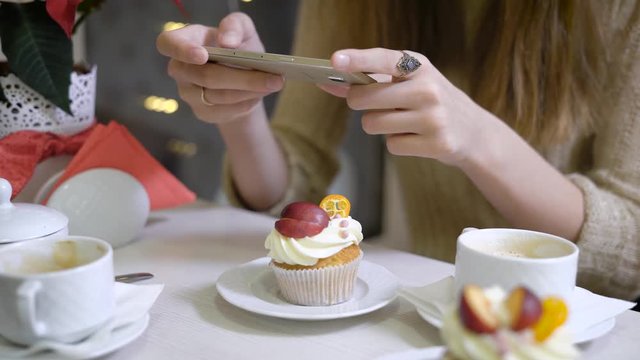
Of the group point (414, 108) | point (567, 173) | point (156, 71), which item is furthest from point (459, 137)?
point (156, 71)

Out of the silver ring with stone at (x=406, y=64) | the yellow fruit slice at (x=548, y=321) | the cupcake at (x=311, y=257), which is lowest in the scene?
the cupcake at (x=311, y=257)

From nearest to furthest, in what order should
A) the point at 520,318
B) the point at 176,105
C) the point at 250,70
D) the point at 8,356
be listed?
the point at 520,318
the point at 8,356
the point at 250,70
the point at 176,105

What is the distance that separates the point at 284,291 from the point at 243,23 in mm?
474

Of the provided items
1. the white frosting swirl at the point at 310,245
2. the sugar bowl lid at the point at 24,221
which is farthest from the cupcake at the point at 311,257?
the sugar bowl lid at the point at 24,221

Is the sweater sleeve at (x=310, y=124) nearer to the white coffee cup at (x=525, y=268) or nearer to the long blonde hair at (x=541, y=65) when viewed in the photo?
the long blonde hair at (x=541, y=65)

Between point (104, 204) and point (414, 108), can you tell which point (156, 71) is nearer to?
point (104, 204)

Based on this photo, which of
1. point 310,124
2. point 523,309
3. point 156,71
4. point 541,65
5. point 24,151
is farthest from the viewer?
point 156,71

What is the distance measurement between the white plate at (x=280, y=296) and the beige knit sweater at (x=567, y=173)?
14.4 inches

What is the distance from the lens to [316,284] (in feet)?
2.17

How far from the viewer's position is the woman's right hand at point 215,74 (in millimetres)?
844

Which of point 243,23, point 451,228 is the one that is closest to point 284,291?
point 243,23

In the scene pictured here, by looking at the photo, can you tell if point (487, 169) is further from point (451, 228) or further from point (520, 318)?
point (520, 318)

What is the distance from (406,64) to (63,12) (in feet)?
1.44

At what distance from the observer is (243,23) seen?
983 millimetres
